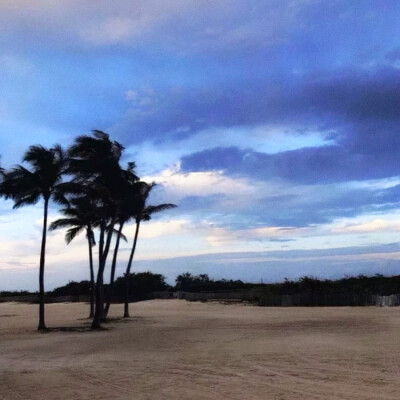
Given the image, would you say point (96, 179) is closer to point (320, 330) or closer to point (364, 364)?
point (320, 330)

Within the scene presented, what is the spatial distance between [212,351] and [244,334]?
6.36 meters

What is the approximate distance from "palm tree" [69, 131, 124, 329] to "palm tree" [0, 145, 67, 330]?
0.76 meters

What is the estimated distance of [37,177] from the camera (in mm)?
28188

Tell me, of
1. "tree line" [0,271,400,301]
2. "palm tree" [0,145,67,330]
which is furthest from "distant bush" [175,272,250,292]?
"palm tree" [0,145,67,330]

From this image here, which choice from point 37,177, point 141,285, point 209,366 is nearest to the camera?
point 209,366

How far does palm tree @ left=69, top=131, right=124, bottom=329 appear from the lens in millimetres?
28922

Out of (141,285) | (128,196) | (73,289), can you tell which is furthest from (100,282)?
(73,289)

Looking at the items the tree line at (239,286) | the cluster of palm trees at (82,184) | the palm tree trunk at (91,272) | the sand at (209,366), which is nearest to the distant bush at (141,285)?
the tree line at (239,286)

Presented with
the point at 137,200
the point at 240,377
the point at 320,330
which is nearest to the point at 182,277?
the point at 137,200

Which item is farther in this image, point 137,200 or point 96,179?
point 137,200

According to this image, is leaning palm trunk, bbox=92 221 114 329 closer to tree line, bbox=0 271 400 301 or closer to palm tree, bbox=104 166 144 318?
palm tree, bbox=104 166 144 318

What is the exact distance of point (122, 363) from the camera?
1428 centimetres

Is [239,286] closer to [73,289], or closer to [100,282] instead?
[73,289]

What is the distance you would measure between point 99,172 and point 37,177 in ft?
10.3
